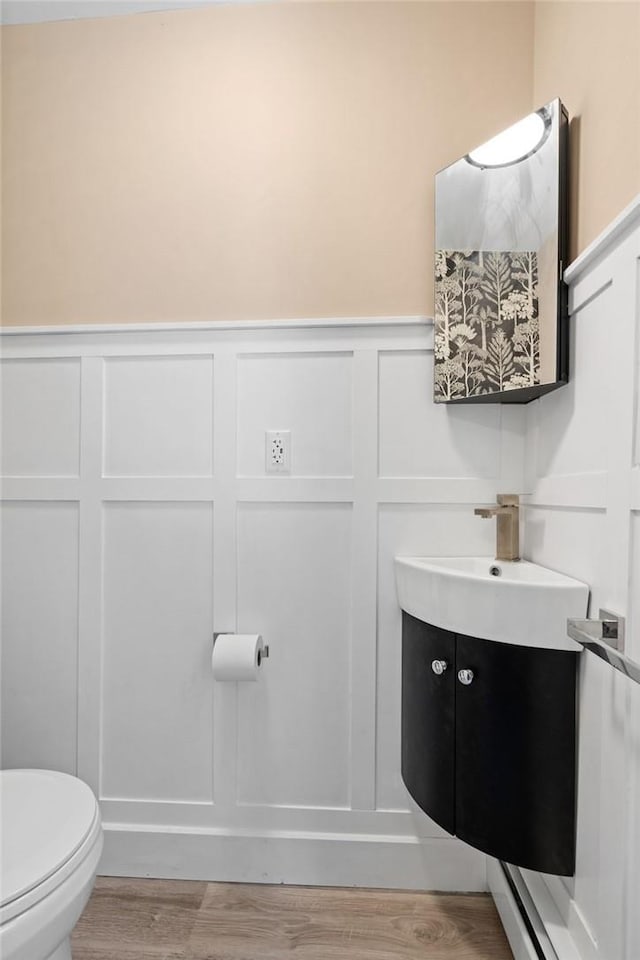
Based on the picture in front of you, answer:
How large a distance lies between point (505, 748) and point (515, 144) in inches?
51.3

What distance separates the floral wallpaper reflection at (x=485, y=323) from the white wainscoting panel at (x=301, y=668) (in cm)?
46

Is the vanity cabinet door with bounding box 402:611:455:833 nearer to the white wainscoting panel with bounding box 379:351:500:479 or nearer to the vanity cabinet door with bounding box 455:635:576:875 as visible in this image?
the vanity cabinet door with bounding box 455:635:576:875

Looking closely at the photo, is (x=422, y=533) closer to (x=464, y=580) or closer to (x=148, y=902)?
(x=464, y=580)

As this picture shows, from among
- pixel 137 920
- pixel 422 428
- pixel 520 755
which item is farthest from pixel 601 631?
pixel 137 920

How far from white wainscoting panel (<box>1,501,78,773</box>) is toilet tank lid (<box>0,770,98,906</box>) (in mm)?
321

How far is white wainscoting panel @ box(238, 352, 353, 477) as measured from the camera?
154 cm

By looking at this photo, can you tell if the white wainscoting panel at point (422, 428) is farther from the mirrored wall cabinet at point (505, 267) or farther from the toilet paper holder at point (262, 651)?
the toilet paper holder at point (262, 651)

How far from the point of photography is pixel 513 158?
1.31 meters

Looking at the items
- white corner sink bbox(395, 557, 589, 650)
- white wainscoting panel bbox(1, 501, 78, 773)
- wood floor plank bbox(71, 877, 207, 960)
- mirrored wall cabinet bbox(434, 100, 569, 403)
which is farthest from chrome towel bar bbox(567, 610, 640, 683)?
white wainscoting panel bbox(1, 501, 78, 773)

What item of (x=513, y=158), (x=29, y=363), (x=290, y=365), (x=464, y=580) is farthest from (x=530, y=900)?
(x=29, y=363)

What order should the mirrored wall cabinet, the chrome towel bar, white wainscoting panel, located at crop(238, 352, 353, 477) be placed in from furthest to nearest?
white wainscoting panel, located at crop(238, 352, 353, 477) → the mirrored wall cabinet → the chrome towel bar

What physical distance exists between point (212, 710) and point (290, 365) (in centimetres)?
95

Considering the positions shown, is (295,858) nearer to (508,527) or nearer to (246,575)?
(246,575)

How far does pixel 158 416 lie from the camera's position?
159cm
